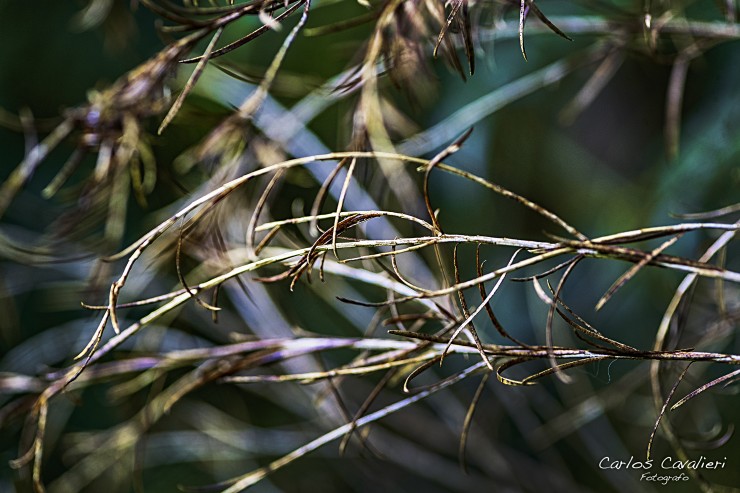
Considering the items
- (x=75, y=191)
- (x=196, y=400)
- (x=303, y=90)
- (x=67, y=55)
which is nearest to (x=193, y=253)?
(x=75, y=191)

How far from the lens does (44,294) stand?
0.82 meters

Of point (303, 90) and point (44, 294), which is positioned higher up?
point (303, 90)

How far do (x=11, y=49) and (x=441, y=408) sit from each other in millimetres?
615

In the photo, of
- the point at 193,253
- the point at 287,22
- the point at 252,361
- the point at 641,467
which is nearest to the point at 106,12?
the point at 287,22

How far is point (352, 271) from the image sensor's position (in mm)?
378

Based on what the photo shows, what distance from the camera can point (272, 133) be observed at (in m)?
0.53

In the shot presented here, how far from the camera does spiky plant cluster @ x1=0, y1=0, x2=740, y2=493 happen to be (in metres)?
0.28

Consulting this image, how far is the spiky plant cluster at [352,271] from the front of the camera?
0.91 feet

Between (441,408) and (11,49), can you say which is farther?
(11,49)

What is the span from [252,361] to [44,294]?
56cm

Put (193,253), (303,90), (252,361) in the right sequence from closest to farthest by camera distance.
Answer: (252,361)
(193,253)
(303,90)

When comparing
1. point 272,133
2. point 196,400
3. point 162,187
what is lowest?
point 196,400

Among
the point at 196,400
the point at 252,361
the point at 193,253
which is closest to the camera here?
the point at 252,361

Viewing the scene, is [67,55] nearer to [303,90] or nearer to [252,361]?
[303,90]
